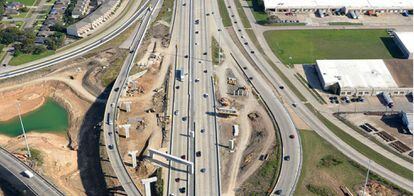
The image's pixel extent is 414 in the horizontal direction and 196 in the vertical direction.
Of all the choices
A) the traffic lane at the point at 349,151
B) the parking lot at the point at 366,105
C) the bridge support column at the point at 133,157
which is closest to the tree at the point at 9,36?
the bridge support column at the point at 133,157

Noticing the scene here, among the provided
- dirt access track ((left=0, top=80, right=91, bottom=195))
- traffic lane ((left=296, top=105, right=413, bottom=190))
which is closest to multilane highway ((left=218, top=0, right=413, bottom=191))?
traffic lane ((left=296, top=105, right=413, bottom=190))

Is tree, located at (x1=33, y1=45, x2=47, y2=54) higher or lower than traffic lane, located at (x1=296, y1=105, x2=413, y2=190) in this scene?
higher

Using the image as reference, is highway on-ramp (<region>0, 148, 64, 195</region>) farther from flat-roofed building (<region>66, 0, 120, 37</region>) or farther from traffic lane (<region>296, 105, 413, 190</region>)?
traffic lane (<region>296, 105, 413, 190</region>)

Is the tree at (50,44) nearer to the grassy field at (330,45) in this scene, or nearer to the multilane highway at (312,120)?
the multilane highway at (312,120)

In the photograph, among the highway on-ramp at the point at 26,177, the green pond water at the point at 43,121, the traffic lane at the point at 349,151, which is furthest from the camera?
the green pond water at the point at 43,121

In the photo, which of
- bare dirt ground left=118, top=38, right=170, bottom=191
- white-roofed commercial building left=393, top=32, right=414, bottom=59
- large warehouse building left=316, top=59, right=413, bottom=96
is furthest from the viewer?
white-roofed commercial building left=393, top=32, right=414, bottom=59

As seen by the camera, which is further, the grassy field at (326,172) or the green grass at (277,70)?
the green grass at (277,70)

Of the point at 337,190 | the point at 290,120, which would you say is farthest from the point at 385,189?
the point at 290,120

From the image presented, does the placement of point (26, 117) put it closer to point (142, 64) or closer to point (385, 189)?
point (142, 64)
